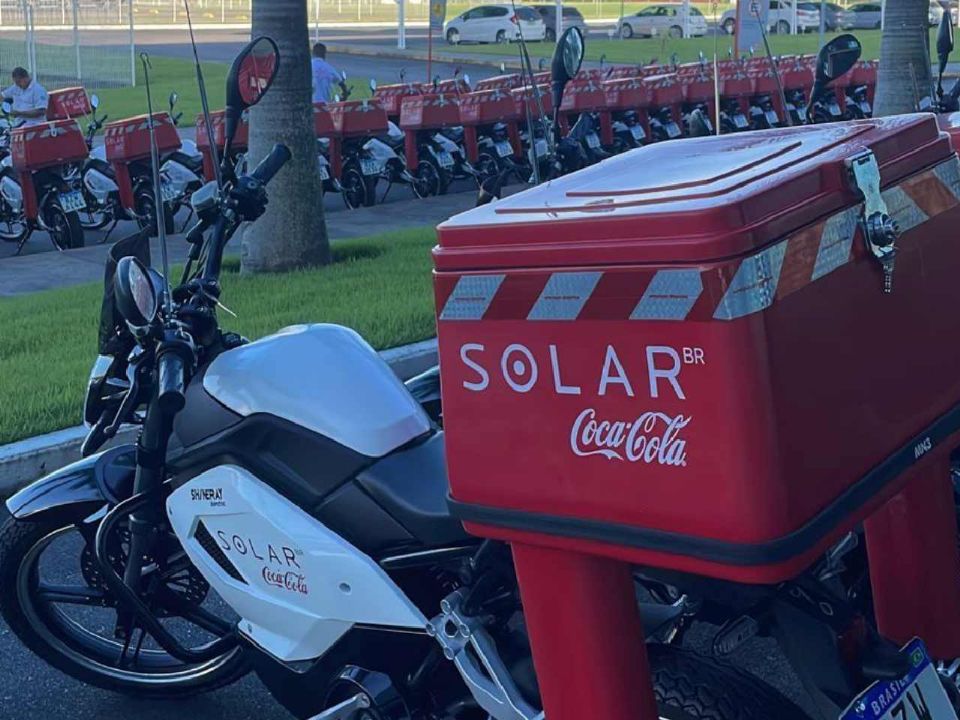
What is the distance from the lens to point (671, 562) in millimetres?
2061

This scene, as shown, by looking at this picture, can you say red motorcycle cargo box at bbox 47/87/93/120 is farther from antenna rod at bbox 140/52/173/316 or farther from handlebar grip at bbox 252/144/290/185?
antenna rod at bbox 140/52/173/316

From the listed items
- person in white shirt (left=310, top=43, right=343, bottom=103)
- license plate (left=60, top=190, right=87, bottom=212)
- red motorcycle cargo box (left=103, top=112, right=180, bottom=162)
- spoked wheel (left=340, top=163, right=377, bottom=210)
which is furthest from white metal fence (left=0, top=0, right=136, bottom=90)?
license plate (left=60, top=190, right=87, bottom=212)

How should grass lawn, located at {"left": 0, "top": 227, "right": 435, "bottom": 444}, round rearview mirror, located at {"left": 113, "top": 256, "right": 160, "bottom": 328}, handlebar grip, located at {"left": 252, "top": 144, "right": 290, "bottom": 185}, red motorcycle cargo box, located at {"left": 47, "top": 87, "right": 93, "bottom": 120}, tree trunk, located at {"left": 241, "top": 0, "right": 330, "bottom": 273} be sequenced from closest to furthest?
round rearview mirror, located at {"left": 113, "top": 256, "right": 160, "bottom": 328}, handlebar grip, located at {"left": 252, "top": 144, "right": 290, "bottom": 185}, grass lawn, located at {"left": 0, "top": 227, "right": 435, "bottom": 444}, tree trunk, located at {"left": 241, "top": 0, "right": 330, "bottom": 273}, red motorcycle cargo box, located at {"left": 47, "top": 87, "right": 93, "bottom": 120}

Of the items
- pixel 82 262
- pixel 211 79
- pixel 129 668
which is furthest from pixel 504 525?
pixel 211 79

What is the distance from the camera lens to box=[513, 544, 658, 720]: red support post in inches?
88.7

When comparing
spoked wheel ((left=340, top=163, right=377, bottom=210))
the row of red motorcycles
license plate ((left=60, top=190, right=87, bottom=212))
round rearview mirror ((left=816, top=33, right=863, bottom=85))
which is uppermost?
round rearview mirror ((left=816, top=33, right=863, bottom=85))

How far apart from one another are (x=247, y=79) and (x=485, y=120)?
42.6 ft

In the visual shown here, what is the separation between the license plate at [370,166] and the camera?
14.7 meters

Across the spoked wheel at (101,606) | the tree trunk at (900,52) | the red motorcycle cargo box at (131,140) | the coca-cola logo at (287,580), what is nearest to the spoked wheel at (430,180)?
the red motorcycle cargo box at (131,140)

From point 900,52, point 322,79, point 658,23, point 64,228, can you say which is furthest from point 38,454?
point 658,23

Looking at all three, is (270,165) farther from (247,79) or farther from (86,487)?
(86,487)

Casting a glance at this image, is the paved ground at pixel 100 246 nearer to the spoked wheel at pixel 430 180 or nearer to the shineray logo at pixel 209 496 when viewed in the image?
the spoked wheel at pixel 430 180

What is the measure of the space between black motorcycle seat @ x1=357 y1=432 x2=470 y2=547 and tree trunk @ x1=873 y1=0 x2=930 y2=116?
10.1 m

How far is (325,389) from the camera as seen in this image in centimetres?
290
